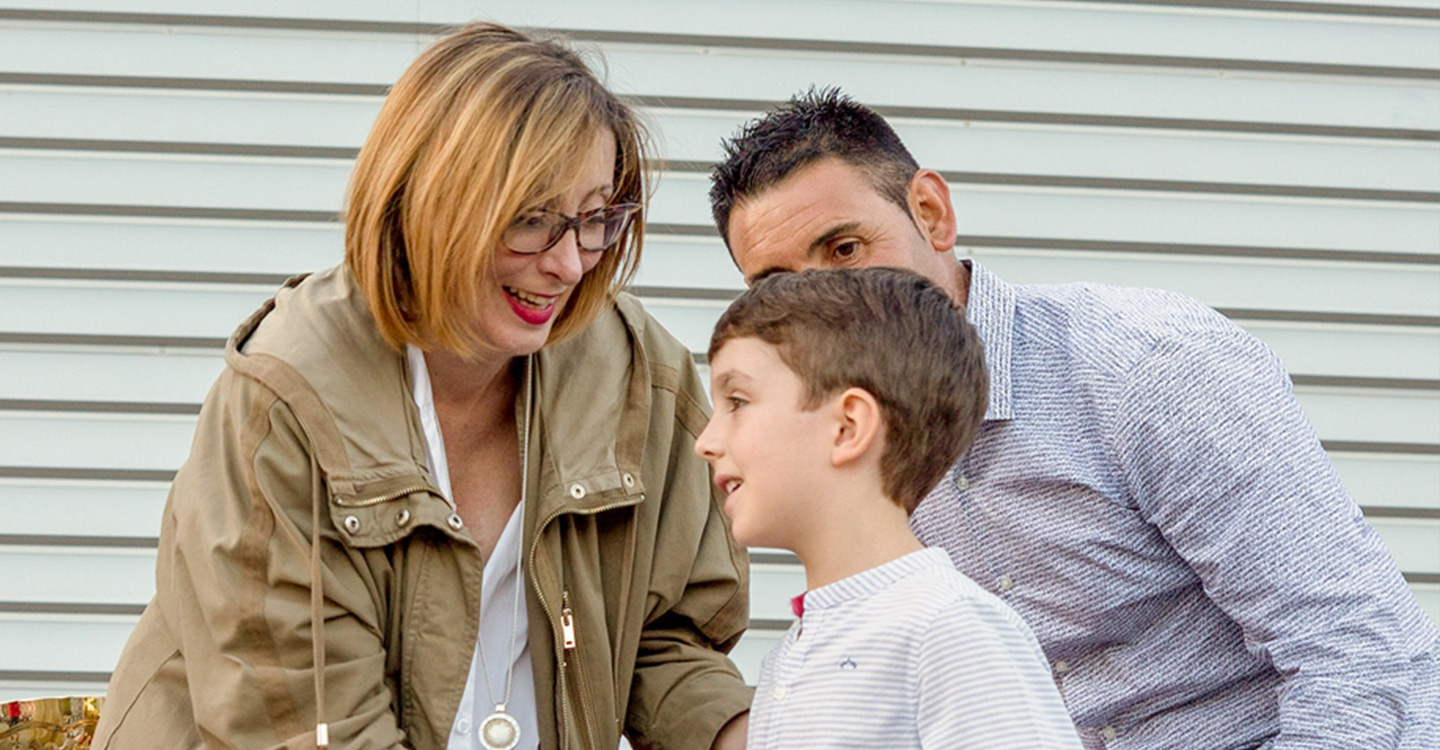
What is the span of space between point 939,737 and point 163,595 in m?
1.21

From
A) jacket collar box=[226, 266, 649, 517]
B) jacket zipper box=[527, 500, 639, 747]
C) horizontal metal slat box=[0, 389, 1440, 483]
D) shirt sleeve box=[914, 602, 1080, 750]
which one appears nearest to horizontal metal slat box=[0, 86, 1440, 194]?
horizontal metal slat box=[0, 389, 1440, 483]

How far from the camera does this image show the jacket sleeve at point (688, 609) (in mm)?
2273

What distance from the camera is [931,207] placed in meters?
2.22

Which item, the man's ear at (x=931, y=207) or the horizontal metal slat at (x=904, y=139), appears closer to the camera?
the man's ear at (x=931, y=207)

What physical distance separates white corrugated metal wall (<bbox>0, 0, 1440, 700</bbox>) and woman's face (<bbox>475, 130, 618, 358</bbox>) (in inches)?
65.8

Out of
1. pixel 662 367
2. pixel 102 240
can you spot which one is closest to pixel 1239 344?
pixel 662 367

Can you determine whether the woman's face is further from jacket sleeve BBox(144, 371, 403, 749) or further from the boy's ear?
the boy's ear

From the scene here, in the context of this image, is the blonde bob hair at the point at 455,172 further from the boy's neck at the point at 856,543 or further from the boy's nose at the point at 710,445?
the boy's neck at the point at 856,543

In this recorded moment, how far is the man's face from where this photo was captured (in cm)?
212

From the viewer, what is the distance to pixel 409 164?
2.11 m

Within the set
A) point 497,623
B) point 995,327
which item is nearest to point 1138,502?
point 995,327

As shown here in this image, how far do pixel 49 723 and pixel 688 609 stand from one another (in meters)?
1.08

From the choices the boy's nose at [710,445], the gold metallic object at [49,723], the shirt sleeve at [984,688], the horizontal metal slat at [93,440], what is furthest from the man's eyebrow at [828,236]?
the horizontal metal slat at [93,440]

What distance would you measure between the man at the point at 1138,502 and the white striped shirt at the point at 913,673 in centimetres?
41
